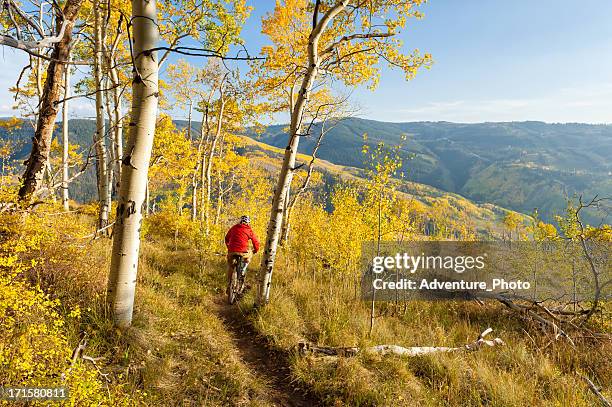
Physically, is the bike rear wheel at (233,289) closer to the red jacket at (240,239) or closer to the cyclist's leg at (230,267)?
the cyclist's leg at (230,267)

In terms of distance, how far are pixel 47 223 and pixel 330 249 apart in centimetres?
667

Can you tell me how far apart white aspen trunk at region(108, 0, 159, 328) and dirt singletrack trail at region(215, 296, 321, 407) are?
207cm

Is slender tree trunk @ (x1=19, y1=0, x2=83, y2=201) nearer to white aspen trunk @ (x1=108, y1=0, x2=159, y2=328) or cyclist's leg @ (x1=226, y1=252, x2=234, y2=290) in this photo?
→ white aspen trunk @ (x1=108, y1=0, x2=159, y2=328)

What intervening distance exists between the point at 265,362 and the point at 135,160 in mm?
3646

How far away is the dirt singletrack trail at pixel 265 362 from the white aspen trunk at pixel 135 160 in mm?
→ 2066

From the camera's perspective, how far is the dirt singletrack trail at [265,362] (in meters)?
4.39

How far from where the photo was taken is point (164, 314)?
5348mm

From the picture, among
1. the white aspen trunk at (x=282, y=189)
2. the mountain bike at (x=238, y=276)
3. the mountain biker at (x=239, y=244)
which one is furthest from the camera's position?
the mountain biker at (x=239, y=244)

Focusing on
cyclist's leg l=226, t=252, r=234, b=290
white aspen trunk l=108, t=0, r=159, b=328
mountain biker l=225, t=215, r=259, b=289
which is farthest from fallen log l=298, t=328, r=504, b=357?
mountain biker l=225, t=215, r=259, b=289

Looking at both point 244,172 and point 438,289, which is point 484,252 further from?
point 244,172

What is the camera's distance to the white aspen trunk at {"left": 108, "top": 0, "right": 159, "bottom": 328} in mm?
3711

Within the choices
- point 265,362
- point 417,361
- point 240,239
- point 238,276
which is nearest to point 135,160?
point 265,362

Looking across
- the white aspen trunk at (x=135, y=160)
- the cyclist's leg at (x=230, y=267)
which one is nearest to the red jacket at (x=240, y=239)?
the cyclist's leg at (x=230, y=267)

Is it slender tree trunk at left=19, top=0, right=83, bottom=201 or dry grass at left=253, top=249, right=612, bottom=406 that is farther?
slender tree trunk at left=19, top=0, right=83, bottom=201
